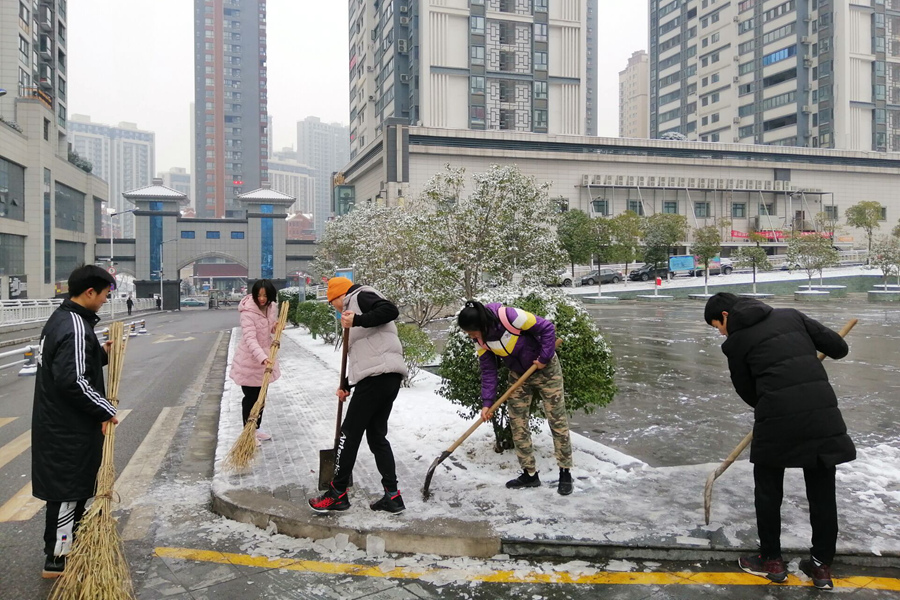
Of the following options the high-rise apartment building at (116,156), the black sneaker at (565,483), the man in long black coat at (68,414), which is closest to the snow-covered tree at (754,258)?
the black sneaker at (565,483)

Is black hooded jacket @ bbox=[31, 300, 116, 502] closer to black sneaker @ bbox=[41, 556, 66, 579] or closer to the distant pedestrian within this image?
black sneaker @ bbox=[41, 556, 66, 579]

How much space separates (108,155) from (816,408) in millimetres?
209364

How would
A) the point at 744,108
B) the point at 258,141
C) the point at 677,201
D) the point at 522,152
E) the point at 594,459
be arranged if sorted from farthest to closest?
1. the point at 258,141
2. the point at 744,108
3. the point at 677,201
4. the point at 522,152
5. the point at 594,459

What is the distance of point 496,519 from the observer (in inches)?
161

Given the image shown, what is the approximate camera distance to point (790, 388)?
332 centimetres

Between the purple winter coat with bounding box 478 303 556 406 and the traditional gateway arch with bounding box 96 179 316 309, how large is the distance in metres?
57.2

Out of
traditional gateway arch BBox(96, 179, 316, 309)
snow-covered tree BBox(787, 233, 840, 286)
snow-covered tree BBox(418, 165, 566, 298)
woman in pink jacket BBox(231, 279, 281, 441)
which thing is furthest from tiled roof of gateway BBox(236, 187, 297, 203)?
woman in pink jacket BBox(231, 279, 281, 441)

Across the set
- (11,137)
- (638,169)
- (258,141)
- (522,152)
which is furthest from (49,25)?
(258,141)

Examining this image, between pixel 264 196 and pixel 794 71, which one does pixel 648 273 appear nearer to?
pixel 264 196

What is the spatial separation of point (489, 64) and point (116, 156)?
160m

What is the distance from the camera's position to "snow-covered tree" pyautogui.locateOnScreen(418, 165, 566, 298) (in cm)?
1474

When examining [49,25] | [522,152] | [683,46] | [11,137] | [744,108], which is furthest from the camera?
[683,46]

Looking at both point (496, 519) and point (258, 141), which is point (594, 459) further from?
point (258, 141)

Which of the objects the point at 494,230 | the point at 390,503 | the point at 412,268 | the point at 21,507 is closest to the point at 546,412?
the point at 390,503
